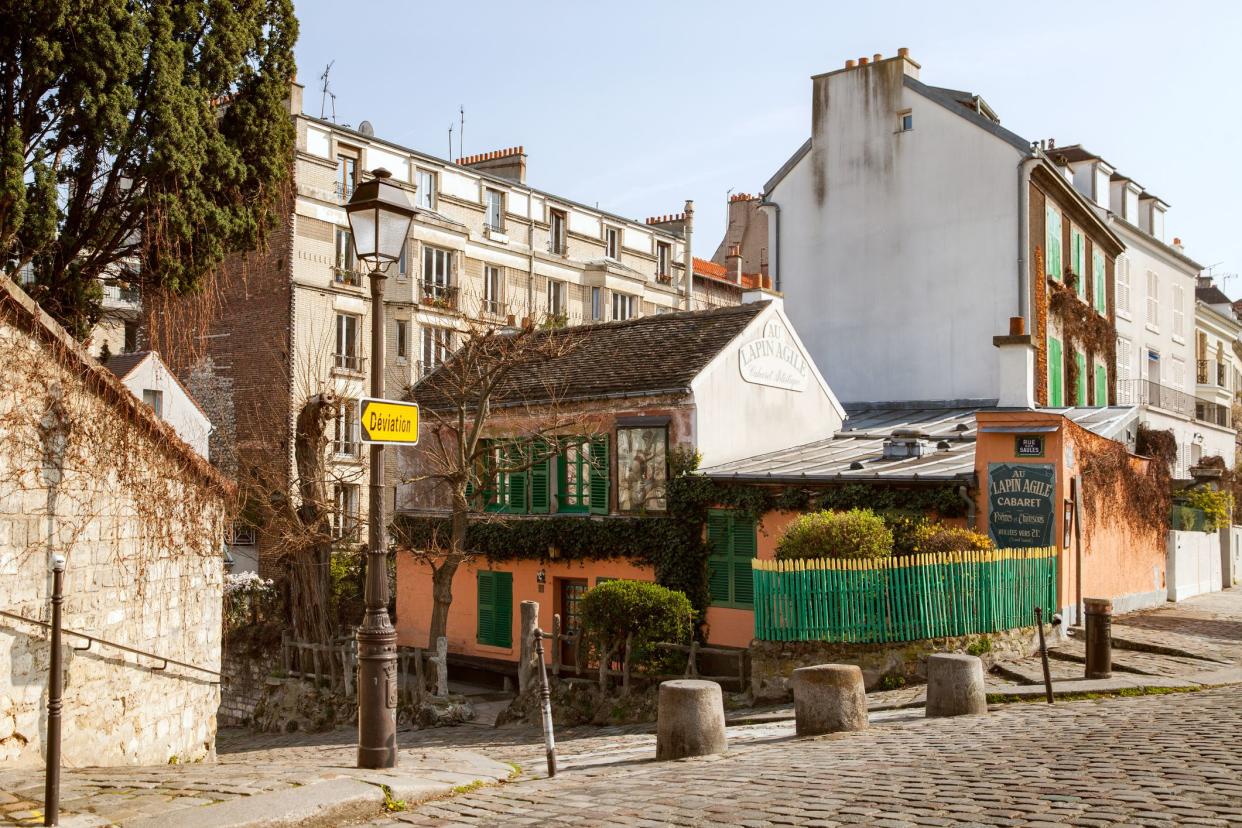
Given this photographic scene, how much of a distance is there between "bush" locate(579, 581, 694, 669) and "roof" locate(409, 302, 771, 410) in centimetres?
440

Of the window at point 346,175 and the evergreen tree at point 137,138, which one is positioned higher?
the window at point 346,175

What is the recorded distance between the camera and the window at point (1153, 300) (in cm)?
3972

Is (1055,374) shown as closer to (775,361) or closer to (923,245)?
(923,245)

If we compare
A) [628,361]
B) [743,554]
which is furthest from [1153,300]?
[743,554]

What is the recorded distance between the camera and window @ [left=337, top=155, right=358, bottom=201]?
37188 mm

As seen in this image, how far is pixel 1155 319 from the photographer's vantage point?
132 ft

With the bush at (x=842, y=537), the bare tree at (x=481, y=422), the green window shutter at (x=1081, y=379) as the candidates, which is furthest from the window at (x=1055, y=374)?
the bush at (x=842, y=537)

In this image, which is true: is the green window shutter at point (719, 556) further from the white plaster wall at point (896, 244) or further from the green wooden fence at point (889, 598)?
the white plaster wall at point (896, 244)

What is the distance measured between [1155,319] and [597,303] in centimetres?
2043

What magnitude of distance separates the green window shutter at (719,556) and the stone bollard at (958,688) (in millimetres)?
8134

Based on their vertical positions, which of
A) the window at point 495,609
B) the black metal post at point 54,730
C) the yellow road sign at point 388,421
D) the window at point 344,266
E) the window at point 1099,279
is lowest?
the window at point 495,609

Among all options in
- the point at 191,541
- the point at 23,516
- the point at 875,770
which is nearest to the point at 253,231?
the point at 191,541

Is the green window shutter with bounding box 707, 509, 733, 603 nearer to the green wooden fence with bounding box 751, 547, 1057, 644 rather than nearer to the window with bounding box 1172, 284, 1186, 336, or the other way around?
the green wooden fence with bounding box 751, 547, 1057, 644

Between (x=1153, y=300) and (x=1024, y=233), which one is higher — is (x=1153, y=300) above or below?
above
